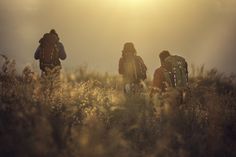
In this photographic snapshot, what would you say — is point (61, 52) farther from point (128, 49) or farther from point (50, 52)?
point (128, 49)

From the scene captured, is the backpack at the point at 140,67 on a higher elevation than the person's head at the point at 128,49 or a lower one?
lower

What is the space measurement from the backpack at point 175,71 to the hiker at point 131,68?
337 cm

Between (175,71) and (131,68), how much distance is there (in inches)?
149

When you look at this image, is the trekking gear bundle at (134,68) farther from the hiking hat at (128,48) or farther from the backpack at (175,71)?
the backpack at (175,71)

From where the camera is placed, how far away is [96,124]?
12.2 metres

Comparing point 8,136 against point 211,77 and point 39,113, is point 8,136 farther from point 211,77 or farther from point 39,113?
point 211,77

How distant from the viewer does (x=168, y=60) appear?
17.8 metres

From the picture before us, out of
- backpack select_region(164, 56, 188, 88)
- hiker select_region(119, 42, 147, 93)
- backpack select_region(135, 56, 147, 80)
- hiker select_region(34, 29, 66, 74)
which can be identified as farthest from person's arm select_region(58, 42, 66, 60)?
backpack select_region(164, 56, 188, 88)

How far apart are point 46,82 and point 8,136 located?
2.61 meters

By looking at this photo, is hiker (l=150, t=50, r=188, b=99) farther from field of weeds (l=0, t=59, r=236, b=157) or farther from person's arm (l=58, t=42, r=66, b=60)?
person's arm (l=58, t=42, r=66, b=60)

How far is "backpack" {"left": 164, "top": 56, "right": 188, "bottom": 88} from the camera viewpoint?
17641mm

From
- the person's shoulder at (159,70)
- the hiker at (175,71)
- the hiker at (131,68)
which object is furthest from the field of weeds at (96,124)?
the hiker at (131,68)

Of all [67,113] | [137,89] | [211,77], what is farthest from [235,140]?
[211,77]

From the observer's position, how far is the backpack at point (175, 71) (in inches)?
695
